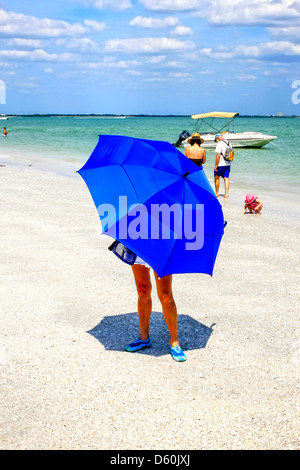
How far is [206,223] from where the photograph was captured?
168 inches

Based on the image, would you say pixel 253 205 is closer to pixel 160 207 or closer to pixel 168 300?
pixel 168 300

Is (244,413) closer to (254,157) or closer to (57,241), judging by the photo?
(57,241)

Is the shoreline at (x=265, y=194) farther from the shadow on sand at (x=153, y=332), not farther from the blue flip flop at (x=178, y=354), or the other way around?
the blue flip flop at (x=178, y=354)

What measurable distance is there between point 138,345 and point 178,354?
419 millimetres

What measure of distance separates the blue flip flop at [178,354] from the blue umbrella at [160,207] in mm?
985

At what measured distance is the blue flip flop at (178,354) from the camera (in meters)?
4.82

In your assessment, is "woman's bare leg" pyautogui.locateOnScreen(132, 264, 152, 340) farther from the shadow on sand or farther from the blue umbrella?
the blue umbrella

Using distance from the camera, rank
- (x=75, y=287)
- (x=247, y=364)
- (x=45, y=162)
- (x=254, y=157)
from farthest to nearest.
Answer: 1. (x=254, y=157)
2. (x=45, y=162)
3. (x=75, y=287)
4. (x=247, y=364)

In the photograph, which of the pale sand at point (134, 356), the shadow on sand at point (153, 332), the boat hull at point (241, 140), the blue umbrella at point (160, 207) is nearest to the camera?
the pale sand at point (134, 356)

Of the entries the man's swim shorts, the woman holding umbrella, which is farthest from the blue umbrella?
the man's swim shorts

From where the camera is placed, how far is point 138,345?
16.5 ft

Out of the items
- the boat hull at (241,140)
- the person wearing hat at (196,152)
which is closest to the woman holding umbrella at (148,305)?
the person wearing hat at (196,152)

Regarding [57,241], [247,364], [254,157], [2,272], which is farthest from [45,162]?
[247,364]
